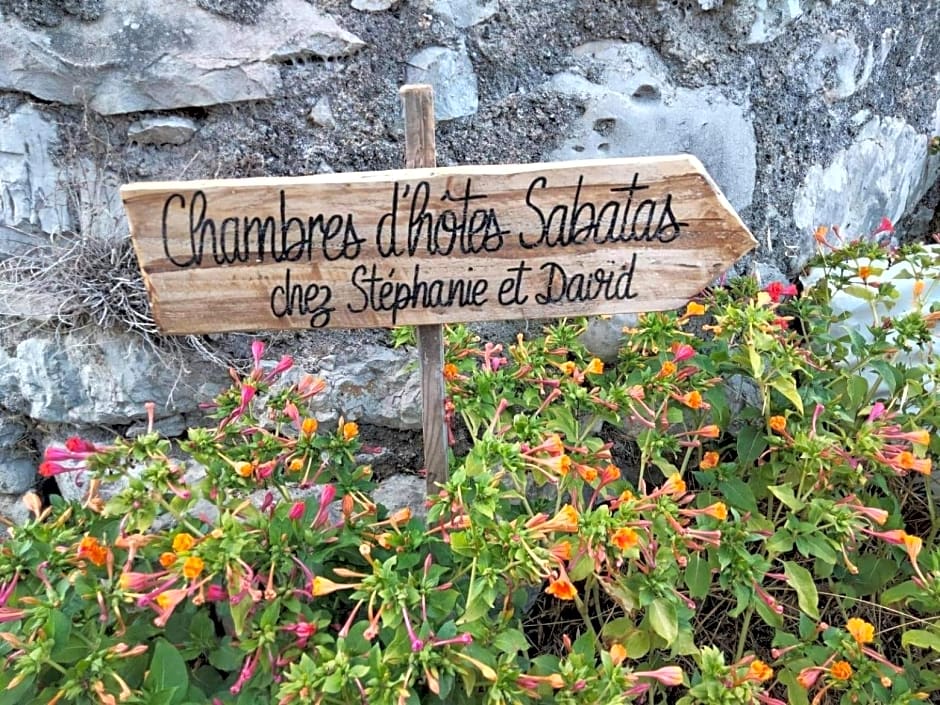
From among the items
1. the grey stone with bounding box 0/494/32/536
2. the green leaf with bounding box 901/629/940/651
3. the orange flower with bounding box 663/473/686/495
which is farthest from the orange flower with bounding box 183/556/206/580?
the green leaf with bounding box 901/629/940/651

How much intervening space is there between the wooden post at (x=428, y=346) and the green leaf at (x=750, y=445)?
625 mm

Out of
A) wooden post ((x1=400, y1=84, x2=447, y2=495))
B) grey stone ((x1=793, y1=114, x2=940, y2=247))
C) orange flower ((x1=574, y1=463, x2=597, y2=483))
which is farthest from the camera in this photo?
grey stone ((x1=793, y1=114, x2=940, y2=247))

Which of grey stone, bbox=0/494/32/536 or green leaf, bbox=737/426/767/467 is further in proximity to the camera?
grey stone, bbox=0/494/32/536

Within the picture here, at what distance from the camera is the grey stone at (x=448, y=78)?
4.55ft

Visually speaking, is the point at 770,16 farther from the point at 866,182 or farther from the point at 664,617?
the point at 664,617

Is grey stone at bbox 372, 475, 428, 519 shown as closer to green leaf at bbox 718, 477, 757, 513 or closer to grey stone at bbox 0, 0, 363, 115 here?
green leaf at bbox 718, 477, 757, 513

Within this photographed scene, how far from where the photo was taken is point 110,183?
1.35 m

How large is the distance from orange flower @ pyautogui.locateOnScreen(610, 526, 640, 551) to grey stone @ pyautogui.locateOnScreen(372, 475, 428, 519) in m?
0.68

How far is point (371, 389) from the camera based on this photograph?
1569mm

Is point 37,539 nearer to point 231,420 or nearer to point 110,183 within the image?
point 231,420

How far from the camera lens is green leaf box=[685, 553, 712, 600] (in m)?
1.24

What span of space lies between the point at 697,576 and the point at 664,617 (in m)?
0.15

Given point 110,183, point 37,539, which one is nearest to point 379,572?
point 37,539

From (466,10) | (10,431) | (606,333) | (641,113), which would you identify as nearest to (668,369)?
(606,333)
